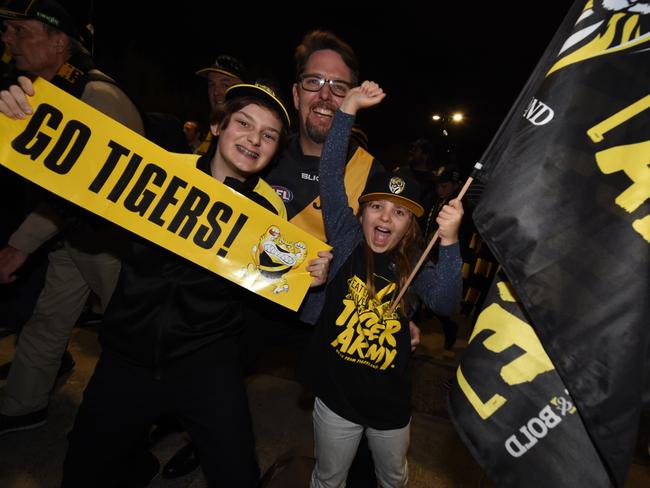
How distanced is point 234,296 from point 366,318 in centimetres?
68

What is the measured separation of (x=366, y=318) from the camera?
195 centimetres

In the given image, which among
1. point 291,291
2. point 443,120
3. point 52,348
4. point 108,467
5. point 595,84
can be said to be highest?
point 443,120

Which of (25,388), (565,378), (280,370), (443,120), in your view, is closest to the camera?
(565,378)

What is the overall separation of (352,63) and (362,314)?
5.65 feet

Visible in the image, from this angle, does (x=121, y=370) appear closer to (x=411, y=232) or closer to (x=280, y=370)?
(x=411, y=232)

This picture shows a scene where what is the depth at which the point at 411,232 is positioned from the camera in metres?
2.24

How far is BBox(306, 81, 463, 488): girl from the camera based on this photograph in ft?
6.25

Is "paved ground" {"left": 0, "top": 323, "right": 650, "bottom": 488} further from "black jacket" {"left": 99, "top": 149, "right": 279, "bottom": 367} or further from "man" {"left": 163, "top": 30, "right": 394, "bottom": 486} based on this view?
"black jacket" {"left": 99, "top": 149, "right": 279, "bottom": 367}

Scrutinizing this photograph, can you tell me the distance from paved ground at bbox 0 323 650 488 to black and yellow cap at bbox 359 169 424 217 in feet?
5.76

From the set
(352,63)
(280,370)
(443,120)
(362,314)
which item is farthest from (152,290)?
(443,120)

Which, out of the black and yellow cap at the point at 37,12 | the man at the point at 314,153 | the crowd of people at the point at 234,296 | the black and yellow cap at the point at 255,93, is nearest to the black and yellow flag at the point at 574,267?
the crowd of people at the point at 234,296

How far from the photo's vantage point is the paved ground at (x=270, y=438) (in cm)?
239

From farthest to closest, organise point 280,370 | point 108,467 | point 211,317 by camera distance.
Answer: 1. point 280,370
2. point 211,317
3. point 108,467

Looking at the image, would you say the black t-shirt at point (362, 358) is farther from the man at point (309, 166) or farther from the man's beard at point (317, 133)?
the man's beard at point (317, 133)
